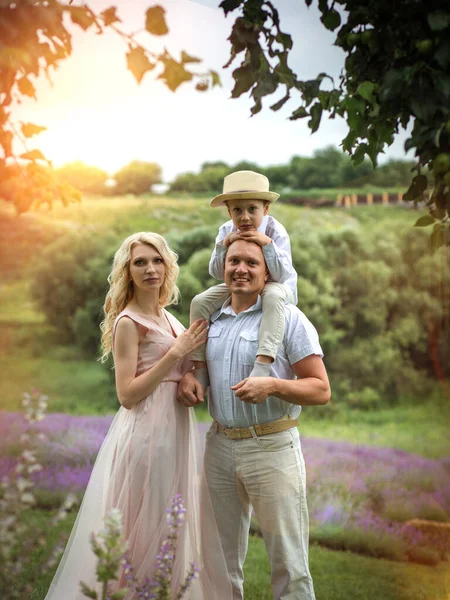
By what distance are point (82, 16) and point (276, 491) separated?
1.65m

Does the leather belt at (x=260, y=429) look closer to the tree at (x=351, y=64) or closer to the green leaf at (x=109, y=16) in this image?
the tree at (x=351, y=64)

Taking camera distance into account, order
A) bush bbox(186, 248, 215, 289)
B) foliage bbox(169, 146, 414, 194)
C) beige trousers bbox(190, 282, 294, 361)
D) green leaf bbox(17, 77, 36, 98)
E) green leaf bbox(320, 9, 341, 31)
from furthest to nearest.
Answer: foliage bbox(169, 146, 414, 194), bush bbox(186, 248, 215, 289), beige trousers bbox(190, 282, 294, 361), green leaf bbox(320, 9, 341, 31), green leaf bbox(17, 77, 36, 98)

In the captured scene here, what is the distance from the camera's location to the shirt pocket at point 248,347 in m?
2.52

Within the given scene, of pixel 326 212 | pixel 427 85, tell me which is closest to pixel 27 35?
pixel 427 85

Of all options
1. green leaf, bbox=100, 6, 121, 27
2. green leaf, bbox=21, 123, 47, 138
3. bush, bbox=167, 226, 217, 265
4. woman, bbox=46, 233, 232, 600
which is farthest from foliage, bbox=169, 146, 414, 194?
green leaf, bbox=100, 6, 121, 27

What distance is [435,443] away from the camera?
688 centimetres

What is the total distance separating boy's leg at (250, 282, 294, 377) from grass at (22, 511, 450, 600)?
6.03 feet

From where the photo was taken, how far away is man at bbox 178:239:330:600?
247 cm

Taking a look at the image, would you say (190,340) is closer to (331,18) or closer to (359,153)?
(359,153)

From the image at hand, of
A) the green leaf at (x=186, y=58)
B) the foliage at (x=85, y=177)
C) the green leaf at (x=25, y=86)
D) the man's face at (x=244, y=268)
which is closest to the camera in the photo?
the green leaf at (x=186, y=58)

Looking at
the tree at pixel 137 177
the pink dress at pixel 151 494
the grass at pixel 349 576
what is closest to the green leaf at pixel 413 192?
the pink dress at pixel 151 494

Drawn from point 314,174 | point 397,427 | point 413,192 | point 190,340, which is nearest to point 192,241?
point 314,174

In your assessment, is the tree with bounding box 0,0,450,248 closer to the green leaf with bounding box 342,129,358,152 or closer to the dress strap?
the green leaf with bounding box 342,129,358,152

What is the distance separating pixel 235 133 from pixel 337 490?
11.3 ft
